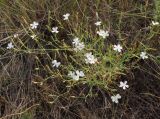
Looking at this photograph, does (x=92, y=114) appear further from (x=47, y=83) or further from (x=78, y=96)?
(x=47, y=83)

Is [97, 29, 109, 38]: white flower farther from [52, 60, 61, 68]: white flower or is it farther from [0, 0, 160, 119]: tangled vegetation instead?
[52, 60, 61, 68]: white flower

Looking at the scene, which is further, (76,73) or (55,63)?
(55,63)

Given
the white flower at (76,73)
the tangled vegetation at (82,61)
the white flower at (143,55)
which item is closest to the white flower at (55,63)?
the tangled vegetation at (82,61)

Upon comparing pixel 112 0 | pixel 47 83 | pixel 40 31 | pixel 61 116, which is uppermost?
pixel 112 0

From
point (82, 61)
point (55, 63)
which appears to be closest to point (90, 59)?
point (82, 61)

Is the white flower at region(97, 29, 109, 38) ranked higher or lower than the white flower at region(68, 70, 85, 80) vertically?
higher

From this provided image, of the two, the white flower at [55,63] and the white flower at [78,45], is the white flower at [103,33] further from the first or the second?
the white flower at [55,63]

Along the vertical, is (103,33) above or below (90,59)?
above

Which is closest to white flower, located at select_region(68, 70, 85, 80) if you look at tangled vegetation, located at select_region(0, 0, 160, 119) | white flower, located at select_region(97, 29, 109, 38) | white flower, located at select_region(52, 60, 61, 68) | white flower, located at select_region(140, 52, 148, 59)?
tangled vegetation, located at select_region(0, 0, 160, 119)

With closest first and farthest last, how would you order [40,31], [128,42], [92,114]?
[92,114] < [128,42] < [40,31]

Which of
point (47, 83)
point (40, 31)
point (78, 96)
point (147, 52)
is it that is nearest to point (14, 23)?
point (40, 31)

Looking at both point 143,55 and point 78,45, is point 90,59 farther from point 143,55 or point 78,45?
point 143,55
